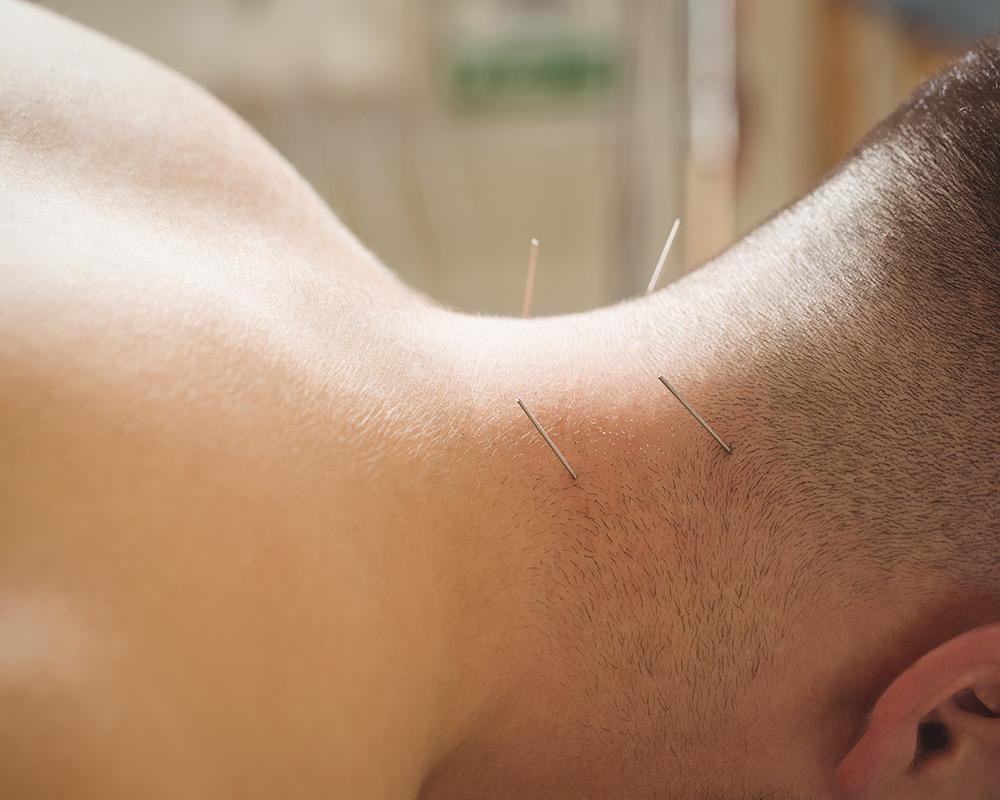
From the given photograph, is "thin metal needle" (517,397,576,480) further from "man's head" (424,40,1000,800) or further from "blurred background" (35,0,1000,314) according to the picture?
"blurred background" (35,0,1000,314)

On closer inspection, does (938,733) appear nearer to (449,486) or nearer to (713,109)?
(449,486)

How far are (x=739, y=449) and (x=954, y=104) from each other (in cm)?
40

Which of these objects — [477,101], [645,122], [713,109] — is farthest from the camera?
[477,101]

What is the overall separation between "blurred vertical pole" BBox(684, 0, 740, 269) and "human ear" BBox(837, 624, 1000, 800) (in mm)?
1514

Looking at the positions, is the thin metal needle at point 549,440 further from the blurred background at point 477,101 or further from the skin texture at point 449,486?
the blurred background at point 477,101

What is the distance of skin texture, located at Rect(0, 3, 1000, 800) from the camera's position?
2.18ft

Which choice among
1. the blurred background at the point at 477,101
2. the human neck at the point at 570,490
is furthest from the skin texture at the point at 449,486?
the blurred background at the point at 477,101

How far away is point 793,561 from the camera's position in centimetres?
88

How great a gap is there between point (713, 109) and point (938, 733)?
1720mm

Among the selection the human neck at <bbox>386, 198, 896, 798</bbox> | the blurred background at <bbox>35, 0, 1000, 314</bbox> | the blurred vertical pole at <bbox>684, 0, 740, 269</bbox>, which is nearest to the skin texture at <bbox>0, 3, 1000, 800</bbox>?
the human neck at <bbox>386, 198, 896, 798</bbox>

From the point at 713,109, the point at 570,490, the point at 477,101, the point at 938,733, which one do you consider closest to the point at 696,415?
the point at 570,490

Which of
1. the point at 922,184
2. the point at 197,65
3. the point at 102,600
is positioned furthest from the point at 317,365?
the point at 197,65

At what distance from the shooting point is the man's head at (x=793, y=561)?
86cm

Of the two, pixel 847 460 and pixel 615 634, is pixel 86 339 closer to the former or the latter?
pixel 615 634
